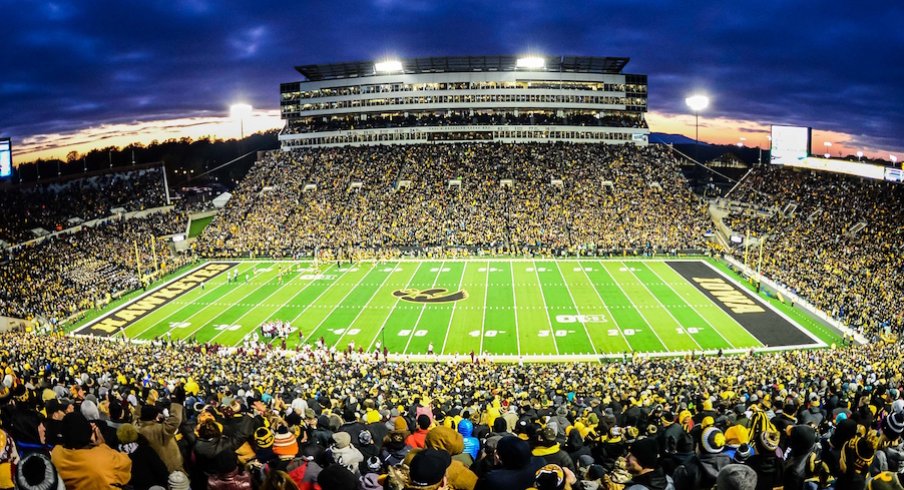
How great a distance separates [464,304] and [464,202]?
2456 centimetres

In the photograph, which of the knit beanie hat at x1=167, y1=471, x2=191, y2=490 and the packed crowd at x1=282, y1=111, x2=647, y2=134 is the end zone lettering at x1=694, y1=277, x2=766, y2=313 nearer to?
the knit beanie hat at x1=167, y1=471, x2=191, y2=490

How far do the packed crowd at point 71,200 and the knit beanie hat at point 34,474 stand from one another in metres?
50.0

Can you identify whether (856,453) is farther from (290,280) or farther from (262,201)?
(262,201)

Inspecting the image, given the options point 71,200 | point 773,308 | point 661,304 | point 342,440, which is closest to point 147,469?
point 342,440

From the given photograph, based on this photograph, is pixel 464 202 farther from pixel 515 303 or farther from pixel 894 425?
pixel 894 425

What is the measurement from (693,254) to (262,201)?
42958 millimetres

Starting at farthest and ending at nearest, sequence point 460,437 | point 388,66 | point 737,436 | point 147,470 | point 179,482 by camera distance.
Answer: point 388,66 < point 460,437 < point 737,436 < point 147,470 < point 179,482

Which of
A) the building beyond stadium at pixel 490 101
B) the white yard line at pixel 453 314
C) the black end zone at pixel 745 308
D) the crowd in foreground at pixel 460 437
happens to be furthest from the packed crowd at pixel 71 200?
the black end zone at pixel 745 308

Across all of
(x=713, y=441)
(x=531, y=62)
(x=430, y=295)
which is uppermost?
(x=531, y=62)

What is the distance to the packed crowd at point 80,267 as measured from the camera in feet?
119

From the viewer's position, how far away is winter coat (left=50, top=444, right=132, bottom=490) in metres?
4.76

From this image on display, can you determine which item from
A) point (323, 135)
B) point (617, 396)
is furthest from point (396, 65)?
point (617, 396)

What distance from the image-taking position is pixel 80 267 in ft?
142

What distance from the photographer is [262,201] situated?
6238cm
